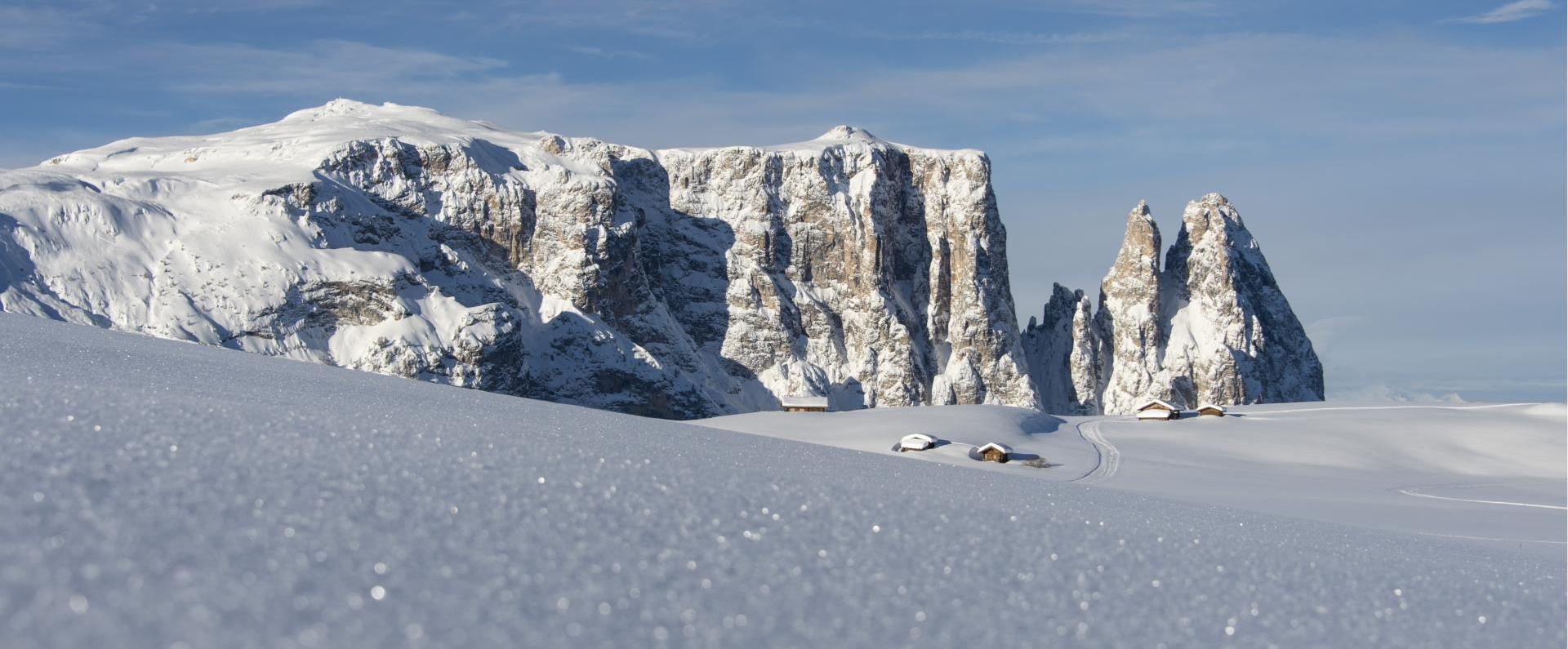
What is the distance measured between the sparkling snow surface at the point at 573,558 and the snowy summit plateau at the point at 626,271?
283ft

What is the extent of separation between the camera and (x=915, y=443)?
135 ft

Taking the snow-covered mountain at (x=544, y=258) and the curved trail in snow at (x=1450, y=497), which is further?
the snow-covered mountain at (x=544, y=258)

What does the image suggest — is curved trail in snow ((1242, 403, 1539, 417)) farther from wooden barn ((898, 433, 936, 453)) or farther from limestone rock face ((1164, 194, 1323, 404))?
limestone rock face ((1164, 194, 1323, 404))

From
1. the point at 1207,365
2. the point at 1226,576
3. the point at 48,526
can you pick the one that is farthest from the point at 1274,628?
the point at 1207,365

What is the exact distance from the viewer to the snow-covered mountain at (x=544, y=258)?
8569cm

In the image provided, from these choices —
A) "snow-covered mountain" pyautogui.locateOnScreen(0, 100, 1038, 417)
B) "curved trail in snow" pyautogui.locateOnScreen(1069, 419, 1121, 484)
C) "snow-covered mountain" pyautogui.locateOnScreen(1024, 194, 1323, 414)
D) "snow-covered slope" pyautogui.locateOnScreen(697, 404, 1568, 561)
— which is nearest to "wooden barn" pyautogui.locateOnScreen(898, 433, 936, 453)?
"snow-covered slope" pyautogui.locateOnScreen(697, 404, 1568, 561)

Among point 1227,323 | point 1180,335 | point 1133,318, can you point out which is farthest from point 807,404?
point 1227,323

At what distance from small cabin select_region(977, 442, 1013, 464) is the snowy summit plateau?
57886mm

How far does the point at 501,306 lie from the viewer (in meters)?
98.6

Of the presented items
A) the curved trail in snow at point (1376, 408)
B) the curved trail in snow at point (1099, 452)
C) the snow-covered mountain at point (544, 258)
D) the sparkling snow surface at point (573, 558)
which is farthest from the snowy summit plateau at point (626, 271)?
the sparkling snow surface at point (573, 558)

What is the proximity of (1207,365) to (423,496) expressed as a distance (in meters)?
126

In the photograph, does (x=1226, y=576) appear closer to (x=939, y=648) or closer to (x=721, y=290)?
(x=939, y=648)

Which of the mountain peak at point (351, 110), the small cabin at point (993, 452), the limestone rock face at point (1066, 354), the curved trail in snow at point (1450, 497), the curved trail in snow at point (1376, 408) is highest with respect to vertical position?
the mountain peak at point (351, 110)

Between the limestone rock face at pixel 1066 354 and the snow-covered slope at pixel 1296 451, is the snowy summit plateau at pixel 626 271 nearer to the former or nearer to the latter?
the limestone rock face at pixel 1066 354
